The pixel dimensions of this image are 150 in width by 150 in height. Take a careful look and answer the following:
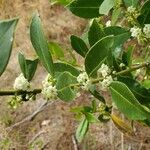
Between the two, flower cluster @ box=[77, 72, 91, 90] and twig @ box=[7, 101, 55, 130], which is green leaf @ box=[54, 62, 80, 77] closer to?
flower cluster @ box=[77, 72, 91, 90]

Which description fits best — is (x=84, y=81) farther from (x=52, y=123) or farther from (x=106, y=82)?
(x=52, y=123)

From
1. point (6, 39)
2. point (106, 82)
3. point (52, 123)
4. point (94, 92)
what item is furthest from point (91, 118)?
point (52, 123)

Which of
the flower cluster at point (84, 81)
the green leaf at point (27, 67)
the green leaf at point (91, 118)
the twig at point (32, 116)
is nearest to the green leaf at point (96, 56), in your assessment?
the flower cluster at point (84, 81)

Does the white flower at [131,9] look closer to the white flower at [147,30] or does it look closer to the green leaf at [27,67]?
the white flower at [147,30]

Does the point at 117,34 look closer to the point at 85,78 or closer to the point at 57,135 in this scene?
the point at 85,78

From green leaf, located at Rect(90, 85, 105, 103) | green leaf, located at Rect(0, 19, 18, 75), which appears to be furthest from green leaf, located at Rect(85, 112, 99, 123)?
green leaf, located at Rect(0, 19, 18, 75)
